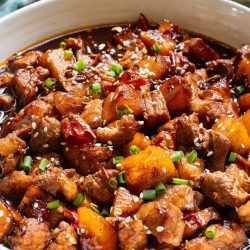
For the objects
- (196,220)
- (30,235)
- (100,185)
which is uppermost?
(100,185)

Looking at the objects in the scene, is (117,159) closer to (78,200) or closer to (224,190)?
(78,200)

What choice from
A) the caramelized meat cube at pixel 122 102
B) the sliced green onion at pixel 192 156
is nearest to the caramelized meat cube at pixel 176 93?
the caramelized meat cube at pixel 122 102

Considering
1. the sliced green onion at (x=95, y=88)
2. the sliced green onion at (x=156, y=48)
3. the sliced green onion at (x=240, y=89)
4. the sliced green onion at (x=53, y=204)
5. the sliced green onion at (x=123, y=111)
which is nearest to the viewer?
the sliced green onion at (x=53, y=204)

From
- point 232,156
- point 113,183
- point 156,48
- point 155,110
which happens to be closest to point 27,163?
point 113,183

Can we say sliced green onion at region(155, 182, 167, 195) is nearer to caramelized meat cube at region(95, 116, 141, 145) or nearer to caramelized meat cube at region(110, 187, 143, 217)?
caramelized meat cube at region(110, 187, 143, 217)

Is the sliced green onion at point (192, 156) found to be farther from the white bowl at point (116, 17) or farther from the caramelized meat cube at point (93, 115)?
the white bowl at point (116, 17)

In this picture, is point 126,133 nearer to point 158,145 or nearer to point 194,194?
point 158,145

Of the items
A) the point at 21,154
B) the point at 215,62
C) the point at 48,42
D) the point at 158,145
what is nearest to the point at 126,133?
the point at 158,145
